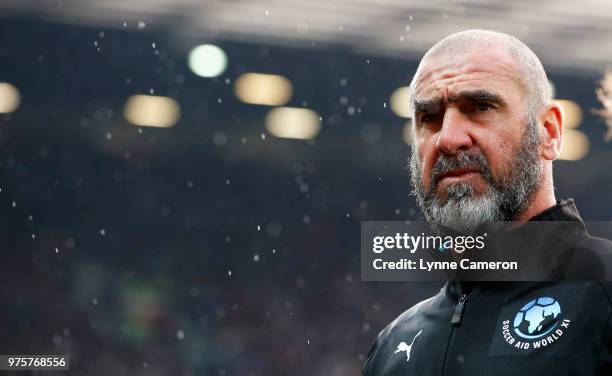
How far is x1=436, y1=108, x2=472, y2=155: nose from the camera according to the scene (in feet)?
5.44

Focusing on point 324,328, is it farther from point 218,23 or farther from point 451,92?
point 451,92

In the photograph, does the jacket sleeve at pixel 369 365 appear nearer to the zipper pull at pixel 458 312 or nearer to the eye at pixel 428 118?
the zipper pull at pixel 458 312

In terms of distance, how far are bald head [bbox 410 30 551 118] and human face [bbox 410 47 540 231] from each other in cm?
2

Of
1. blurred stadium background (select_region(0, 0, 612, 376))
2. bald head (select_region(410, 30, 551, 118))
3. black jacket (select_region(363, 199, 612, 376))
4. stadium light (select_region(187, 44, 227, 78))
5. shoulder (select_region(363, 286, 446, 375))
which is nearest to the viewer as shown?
black jacket (select_region(363, 199, 612, 376))

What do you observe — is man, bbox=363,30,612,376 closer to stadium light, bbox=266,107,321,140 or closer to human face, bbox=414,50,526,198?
human face, bbox=414,50,526,198

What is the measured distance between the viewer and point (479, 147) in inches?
65.4

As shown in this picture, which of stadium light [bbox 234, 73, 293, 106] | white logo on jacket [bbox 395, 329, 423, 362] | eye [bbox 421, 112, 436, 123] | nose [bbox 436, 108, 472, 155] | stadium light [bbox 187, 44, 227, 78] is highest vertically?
stadium light [bbox 187, 44, 227, 78]

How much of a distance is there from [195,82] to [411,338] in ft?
24.0

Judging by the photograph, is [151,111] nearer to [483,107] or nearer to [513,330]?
[483,107]

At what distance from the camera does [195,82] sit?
8789 millimetres

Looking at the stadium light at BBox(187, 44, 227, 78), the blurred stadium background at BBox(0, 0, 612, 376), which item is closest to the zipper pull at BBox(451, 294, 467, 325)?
the blurred stadium background at BBox(0, 0, 612, 376)

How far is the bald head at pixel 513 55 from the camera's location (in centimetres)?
174

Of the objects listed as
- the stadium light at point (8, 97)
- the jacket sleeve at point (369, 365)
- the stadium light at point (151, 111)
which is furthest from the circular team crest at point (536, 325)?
the stadium light at point (8, 97)

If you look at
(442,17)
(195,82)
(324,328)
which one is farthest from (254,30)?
(324,328)
